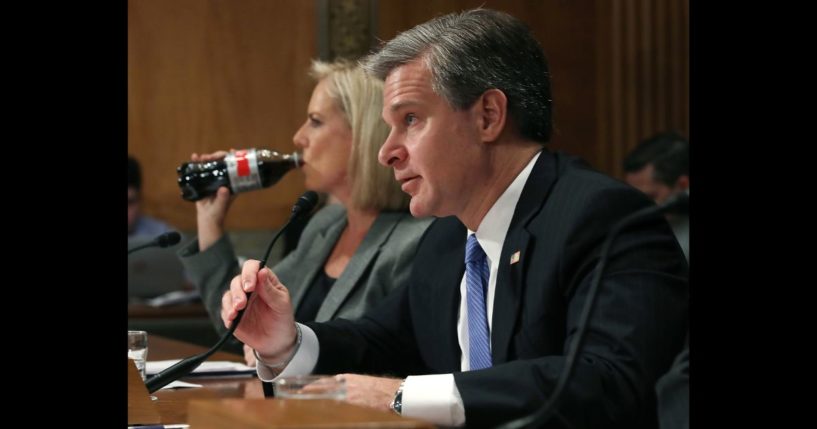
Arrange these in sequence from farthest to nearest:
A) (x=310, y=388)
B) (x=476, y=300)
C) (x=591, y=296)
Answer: (x=476, y=300), (x=591, y=296), (x=310, y=388)

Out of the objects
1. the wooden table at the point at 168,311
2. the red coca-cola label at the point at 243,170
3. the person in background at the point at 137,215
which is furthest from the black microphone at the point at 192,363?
the wooden table at the point at 168,311

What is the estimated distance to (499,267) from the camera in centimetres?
190

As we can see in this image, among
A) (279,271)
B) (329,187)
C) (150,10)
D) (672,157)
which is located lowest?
(279,271)

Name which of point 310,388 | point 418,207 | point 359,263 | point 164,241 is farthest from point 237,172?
point 310,388

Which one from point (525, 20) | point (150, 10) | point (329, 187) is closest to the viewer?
point (525, 20)

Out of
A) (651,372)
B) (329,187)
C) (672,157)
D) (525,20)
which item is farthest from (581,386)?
(329,187)

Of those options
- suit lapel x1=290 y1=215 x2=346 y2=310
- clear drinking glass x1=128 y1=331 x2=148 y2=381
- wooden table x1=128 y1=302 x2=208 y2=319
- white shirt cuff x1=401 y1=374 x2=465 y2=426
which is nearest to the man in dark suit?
white shirt cuff x1=401 y1=374 x2=465 y2=426

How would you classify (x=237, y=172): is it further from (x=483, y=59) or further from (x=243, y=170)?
(x=483, y=59)

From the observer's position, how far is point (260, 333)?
2.02 metres

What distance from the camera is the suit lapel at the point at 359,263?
8.98ft

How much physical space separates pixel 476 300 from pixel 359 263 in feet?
2.64

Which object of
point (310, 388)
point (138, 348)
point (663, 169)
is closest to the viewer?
point (310, 388)
